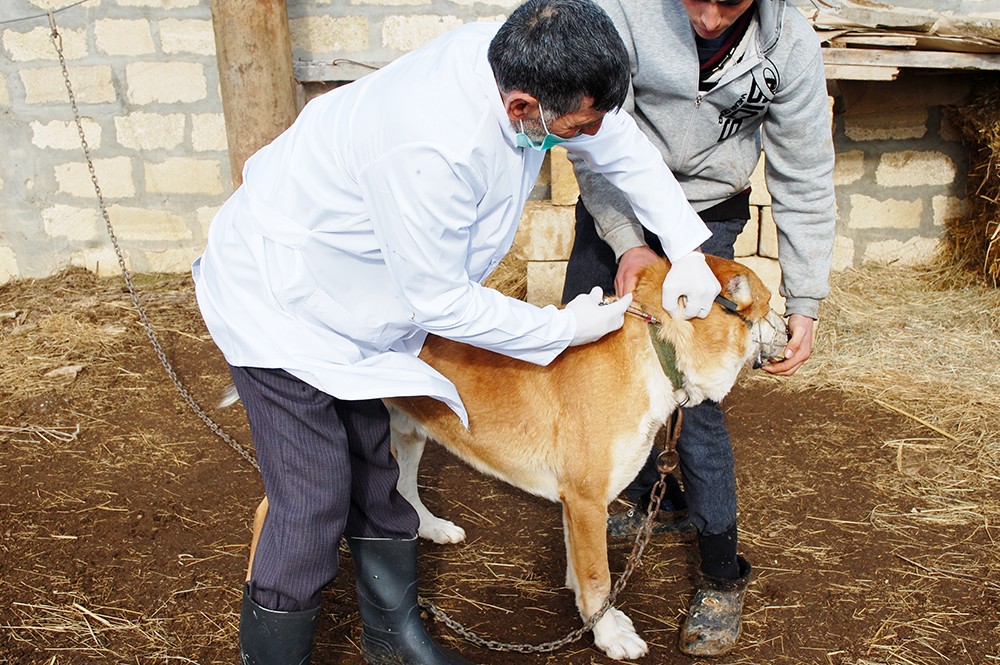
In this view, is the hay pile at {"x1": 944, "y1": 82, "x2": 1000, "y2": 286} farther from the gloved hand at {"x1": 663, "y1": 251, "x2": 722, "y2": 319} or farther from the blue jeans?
the gloved hand at {"x1": 663, "y1": 251, "x2": 722, "y2": 319}

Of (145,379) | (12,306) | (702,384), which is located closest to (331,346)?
(702,384)

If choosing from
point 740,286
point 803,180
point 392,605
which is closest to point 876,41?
point 803,180

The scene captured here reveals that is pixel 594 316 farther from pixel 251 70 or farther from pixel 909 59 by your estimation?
pixel 909 59

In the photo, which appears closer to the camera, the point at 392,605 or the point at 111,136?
the point at 392,605

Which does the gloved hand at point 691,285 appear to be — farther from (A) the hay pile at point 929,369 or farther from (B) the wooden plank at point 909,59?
(B) the wooden plank at point 909,59

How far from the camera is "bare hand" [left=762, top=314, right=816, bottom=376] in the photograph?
3.20m

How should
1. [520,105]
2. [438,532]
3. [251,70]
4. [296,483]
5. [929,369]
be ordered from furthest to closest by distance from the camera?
[251,70]
[929,369]
[438,532]
[296,483]
[520,105]

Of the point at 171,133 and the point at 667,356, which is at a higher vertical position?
the point at 667,356

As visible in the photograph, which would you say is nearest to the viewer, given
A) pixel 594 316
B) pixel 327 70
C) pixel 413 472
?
pixel 594 316

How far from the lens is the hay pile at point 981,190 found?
657 centimetres

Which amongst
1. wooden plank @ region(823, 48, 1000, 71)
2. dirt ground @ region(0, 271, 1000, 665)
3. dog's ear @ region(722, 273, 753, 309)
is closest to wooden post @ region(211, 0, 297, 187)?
dirt ground @ region(0, 271, 1000, 665)

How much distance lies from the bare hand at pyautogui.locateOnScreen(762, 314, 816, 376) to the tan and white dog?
0.19 feet

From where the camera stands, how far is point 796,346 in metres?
3.21

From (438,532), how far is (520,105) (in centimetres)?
233
